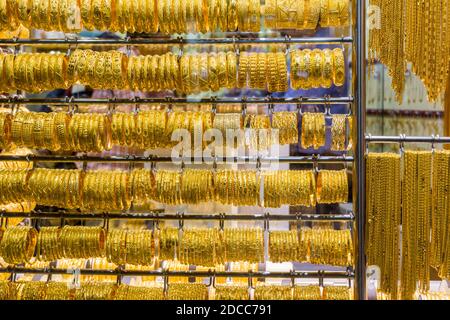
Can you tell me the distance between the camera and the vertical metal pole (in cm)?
209

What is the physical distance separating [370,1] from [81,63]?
4.18 feet

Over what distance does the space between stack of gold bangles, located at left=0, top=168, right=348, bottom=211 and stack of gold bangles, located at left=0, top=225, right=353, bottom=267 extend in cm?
13

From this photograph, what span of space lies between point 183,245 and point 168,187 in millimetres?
261

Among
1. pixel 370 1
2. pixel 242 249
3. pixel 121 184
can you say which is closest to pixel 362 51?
pixel 370 1

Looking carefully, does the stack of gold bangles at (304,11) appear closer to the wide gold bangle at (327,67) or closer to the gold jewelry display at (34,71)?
the wide gold bangle at (327,67)

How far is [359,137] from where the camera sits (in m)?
2.11

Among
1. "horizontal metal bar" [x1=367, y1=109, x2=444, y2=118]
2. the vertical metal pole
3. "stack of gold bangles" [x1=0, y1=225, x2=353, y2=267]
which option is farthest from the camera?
"horizontal metal bar" [x1=367, y1=109, x2=444, y2=118]

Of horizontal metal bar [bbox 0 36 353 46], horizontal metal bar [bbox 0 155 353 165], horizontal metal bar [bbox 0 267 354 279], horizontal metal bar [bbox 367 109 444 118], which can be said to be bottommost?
horizontal metal bar [bbox 0 267 354 279]

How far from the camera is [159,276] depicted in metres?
2.37

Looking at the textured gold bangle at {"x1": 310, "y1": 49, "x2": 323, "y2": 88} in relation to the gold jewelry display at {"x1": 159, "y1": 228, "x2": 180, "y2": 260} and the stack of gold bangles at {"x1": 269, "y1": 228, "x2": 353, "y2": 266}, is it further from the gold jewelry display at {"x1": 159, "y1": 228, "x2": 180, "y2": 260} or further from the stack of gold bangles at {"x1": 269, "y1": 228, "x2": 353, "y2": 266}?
the gold jewelry display at {"x1": 159, "y1": 228, "x2": 180, "y2": 260}

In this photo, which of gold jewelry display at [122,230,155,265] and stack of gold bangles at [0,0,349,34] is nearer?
stack of gold bangles at [0,0,349,34]

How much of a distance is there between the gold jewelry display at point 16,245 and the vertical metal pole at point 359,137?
144cm

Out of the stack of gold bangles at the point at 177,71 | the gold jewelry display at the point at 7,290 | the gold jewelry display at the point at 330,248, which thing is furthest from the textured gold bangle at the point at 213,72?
the gold jewelry display at the point at 7,290

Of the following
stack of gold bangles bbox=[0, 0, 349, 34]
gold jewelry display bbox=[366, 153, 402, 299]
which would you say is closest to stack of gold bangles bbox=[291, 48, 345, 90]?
stack of gold bangles bbox=[0, 0, 349, 34]
